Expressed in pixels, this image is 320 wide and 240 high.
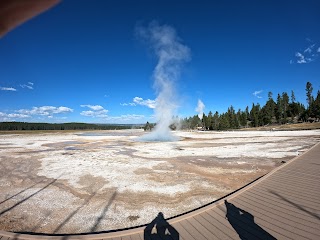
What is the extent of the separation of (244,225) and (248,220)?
0.42 m

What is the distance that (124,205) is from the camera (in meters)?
10.5

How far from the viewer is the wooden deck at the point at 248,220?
6.17 m

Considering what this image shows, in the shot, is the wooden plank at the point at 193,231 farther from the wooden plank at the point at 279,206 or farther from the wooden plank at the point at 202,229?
the wooden plank at the point at 279,206

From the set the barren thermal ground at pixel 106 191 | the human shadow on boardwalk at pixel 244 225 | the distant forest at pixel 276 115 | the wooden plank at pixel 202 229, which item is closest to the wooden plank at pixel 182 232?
the wooden plank at pixel 202 229

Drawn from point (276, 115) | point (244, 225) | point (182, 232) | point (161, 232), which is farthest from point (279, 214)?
point (276, 115)

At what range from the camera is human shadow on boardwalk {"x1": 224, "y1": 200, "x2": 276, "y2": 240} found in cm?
601

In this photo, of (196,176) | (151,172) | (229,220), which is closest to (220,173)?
(196,176)

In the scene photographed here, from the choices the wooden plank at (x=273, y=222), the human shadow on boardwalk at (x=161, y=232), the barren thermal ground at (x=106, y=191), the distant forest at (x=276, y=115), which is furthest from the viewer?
the distant forest at (x=276, y=115)

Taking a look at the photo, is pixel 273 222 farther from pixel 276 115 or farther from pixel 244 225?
pixel 276 115

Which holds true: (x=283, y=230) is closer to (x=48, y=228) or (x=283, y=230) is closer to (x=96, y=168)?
(x=48, y=228)

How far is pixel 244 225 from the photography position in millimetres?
6578

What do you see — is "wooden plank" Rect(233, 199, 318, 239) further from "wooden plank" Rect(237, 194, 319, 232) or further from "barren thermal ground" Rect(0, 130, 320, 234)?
"barren thermal ground" Rect(0, 130, 320, 234)

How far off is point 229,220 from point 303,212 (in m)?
2.41

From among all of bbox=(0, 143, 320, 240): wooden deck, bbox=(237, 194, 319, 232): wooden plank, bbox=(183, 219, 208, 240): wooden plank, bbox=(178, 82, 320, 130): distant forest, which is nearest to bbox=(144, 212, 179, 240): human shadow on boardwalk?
bbox=(0, 143, 320, 240): wooden deck
